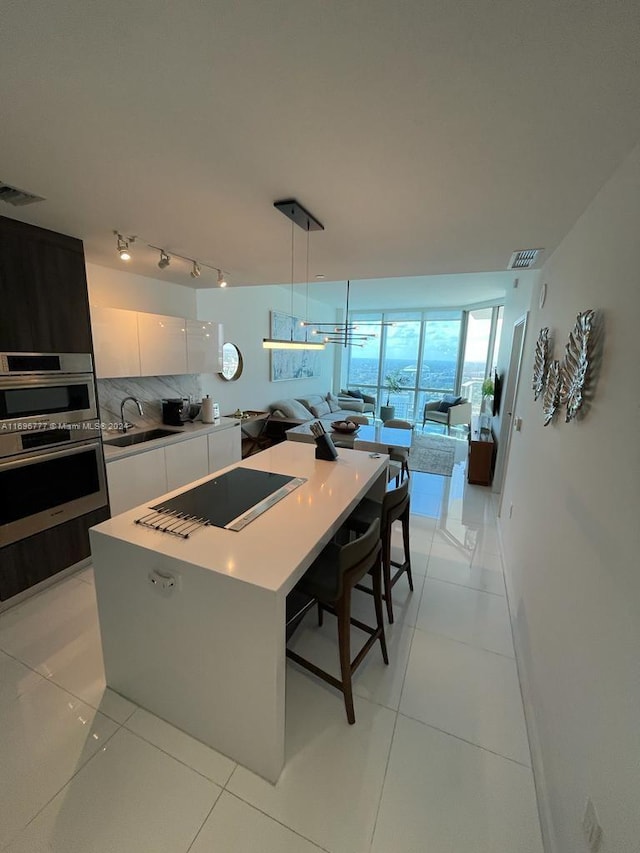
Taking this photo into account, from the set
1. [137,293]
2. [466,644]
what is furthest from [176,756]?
[137,293]

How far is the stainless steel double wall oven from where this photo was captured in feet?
7.07

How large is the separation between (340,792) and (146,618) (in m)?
1.08

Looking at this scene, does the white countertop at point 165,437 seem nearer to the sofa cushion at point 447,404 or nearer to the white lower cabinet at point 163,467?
the white lower cabinet at point 163,467

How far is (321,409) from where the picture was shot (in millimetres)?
7215

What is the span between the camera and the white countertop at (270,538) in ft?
4.26

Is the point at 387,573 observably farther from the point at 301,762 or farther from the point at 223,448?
the point at 223,448

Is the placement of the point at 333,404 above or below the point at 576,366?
below

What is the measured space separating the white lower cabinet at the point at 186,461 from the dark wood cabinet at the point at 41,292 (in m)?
1.22

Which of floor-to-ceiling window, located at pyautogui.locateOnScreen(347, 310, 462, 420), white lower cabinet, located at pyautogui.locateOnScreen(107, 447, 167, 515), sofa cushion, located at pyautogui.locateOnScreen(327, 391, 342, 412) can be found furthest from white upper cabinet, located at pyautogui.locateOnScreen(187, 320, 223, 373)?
floor-to-ceiling window, located at pyautogui.locateOnScreen(347, 310, 462, 420)

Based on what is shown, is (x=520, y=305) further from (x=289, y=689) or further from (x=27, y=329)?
(x=27, y=329)

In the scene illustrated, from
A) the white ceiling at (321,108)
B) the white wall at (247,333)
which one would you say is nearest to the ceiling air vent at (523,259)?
the white ceiling at (321,108)

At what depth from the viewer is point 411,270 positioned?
320cm

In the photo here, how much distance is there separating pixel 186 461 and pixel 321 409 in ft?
13.2

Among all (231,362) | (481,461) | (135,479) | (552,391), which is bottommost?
(481,461)
